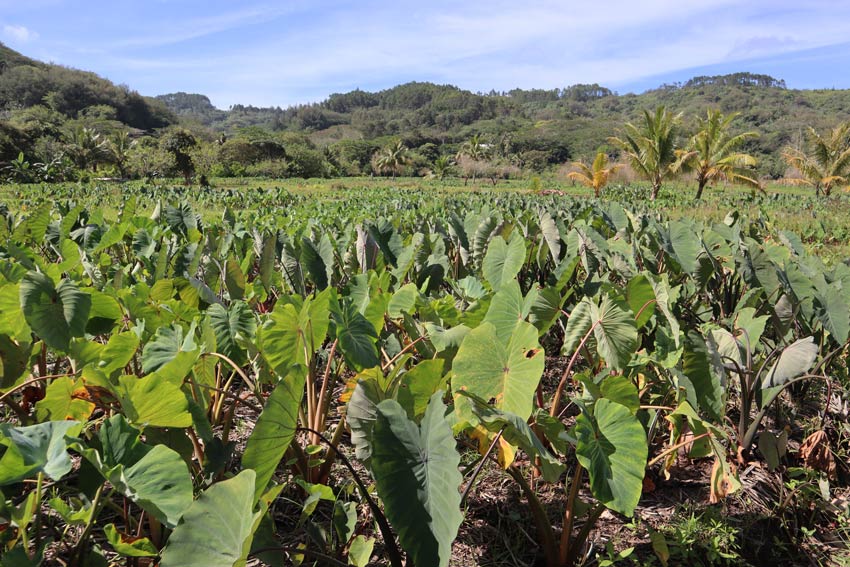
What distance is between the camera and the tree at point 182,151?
2888cm

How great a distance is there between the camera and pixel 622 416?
1086mm

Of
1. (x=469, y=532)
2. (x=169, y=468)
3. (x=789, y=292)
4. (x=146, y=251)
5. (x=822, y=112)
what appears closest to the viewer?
(x=169, y=468)

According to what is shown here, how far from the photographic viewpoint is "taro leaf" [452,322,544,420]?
3.83 feet

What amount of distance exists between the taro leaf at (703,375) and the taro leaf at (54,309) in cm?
167

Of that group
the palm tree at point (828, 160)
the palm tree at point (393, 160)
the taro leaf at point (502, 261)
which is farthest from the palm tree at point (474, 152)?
the taro leaf at point (502, 261)

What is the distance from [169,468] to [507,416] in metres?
0.61

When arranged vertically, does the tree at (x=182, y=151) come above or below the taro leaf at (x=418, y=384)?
above

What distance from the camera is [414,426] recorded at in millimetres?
919

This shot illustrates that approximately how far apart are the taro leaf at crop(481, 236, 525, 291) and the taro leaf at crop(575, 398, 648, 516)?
1025 mm

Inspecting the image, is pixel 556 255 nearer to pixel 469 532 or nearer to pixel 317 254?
pixel 317 254

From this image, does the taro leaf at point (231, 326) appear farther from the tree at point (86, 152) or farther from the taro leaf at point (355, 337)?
the tree at point (86, 152)

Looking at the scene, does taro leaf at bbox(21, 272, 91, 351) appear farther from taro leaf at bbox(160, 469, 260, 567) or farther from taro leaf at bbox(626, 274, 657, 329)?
taro leaf at bbox(626, 274, 657, 329)

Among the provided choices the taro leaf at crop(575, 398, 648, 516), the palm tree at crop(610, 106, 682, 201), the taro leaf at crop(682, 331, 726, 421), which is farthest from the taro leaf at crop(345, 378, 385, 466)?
the palm tree at crop(610, 106, 682, 201)

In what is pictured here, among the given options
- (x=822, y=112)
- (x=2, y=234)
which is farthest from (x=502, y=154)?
(x=2, y=234)
